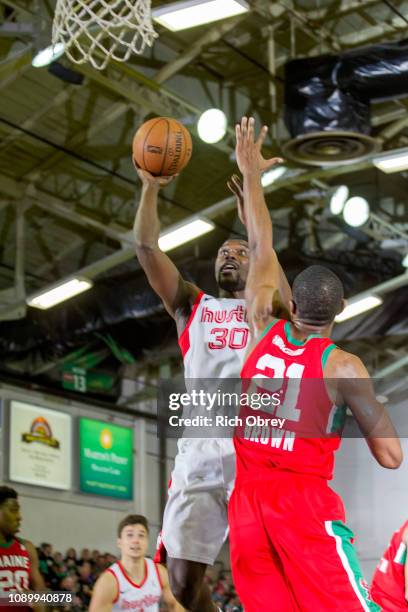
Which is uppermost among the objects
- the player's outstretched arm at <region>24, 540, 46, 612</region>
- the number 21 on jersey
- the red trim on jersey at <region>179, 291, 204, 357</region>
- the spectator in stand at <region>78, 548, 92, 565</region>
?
the red trim on jersey at <region>179, 291, 204, 357</region>

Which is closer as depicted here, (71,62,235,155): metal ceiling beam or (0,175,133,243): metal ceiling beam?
(71,62,235,155): metal ceiling beam

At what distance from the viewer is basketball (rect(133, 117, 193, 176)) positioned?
5.72m

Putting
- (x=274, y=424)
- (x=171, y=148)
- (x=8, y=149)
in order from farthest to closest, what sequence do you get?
(x=8, y=149) < (x=171, y=148) < (x=274, y=424)

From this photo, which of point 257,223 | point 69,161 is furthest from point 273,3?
point 257,223

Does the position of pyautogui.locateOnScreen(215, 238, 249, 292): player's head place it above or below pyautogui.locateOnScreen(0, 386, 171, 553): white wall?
below

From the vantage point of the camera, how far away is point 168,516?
5.84 m

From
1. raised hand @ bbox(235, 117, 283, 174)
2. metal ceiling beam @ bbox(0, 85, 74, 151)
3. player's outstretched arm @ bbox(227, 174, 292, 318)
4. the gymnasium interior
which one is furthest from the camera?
metal ceiling beam @ bbox(0, 85, 74, 151)

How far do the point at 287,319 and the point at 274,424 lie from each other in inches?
25.6

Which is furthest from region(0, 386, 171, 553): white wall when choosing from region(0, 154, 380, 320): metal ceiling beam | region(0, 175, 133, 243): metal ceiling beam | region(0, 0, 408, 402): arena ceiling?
region(0, 175, 133, 243): metal ceiling beam

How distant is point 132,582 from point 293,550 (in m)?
4.33

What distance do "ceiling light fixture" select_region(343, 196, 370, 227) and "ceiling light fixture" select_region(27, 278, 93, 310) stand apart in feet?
12.9

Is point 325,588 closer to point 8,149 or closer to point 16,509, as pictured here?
point 16,509

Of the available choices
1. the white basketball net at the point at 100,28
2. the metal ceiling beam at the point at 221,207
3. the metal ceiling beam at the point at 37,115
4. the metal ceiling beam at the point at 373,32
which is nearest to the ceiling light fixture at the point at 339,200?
the metal ceiling beam at the point at 221,207

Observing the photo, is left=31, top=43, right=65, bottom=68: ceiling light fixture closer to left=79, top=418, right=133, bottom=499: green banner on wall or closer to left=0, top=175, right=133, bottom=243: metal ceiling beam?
left=0, top=175, right=133, bottom=243: metal ceiling beam
